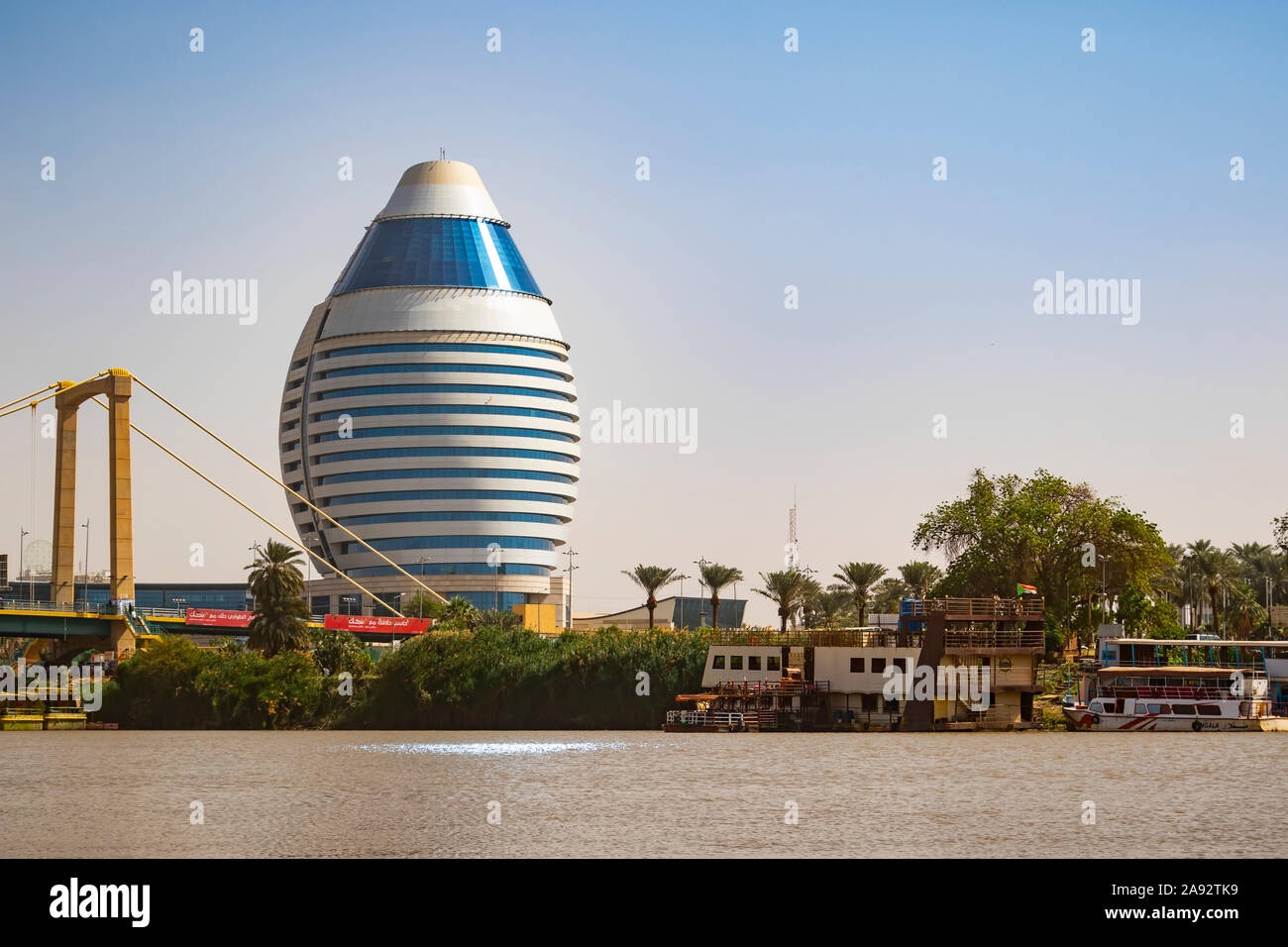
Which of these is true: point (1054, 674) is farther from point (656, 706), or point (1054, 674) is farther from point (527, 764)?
point (527, 764)

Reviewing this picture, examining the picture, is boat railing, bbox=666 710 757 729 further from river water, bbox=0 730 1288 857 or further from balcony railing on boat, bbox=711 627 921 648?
river water, bbox=0 730 1288 857

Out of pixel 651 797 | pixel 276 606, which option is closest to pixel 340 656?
pixel 276 606

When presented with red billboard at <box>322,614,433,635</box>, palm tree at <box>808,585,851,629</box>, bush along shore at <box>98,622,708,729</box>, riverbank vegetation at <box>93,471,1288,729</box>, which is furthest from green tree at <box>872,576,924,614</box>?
bush along shore at <box>98,622,708,729</box>

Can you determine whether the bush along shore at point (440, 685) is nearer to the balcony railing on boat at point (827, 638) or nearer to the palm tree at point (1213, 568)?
the balcony railing on boat at point (827, 638)

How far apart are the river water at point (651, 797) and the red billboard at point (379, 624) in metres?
70.8

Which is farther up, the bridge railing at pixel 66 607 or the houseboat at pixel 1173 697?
the bridge railing at pixel 66 607

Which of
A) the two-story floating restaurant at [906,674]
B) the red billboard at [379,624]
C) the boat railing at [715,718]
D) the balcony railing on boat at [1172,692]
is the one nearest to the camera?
the balcony railing on boat at [1172,692]

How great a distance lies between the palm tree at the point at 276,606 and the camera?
396ft

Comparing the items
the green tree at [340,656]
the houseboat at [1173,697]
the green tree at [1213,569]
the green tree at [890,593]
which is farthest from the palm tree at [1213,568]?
the green tree at [340,656]

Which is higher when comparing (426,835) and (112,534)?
(112,534)

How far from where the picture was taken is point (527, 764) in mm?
72812

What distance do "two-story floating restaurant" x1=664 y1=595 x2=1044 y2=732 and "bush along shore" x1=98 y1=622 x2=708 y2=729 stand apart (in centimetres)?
392
